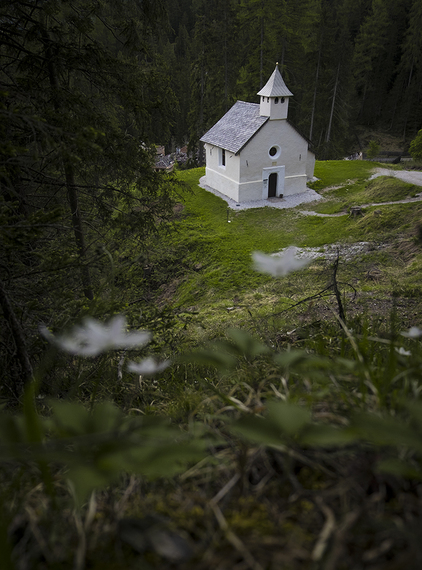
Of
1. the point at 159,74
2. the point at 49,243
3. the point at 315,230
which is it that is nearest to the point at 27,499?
the point at 49,243

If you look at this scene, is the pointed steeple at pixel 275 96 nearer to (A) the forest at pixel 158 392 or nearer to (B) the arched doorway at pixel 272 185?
(B) the arched doorway at pixel 272 185

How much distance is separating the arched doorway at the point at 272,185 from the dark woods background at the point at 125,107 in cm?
589

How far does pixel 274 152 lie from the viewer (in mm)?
21391

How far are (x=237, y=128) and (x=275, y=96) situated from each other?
291 cm

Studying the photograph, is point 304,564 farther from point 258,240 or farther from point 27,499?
point 258,240

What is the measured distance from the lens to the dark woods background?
11.5 ft

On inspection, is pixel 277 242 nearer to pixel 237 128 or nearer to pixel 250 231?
pixel 250 231

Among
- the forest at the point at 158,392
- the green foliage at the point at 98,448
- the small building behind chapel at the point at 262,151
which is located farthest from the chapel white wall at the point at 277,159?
the green foliage at the point at 98,448

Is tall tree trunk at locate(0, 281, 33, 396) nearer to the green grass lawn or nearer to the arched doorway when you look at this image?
the green grass lawn

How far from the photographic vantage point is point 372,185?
20.6 metres

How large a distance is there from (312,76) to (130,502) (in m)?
39.6

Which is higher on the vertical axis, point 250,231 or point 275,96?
point 275,96

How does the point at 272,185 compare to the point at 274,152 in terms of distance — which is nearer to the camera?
the point at 274,152

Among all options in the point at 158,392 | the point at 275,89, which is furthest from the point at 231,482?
the point at 275,89
